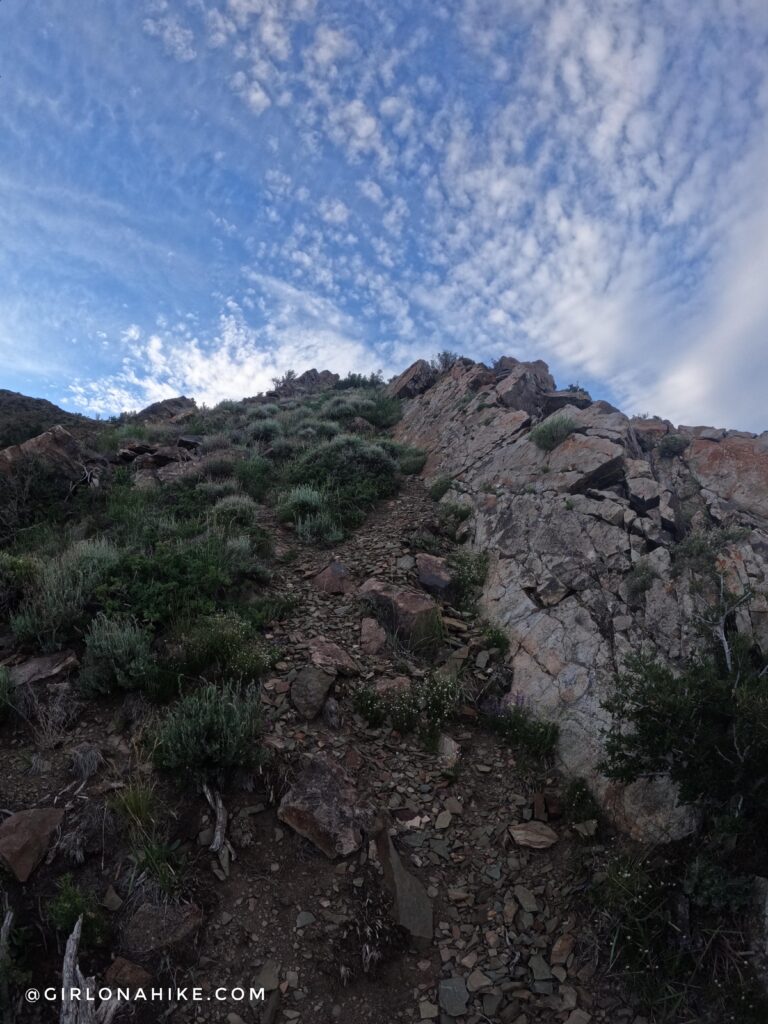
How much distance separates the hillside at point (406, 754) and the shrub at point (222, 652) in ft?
0.12

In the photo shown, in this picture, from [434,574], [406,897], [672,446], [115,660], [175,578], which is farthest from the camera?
[672,446]

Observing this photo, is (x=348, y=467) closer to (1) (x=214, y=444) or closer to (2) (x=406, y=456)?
(2) (x=406, y=456)

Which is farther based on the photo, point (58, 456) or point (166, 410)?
point (166, 410)

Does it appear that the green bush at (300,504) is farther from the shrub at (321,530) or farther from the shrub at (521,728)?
the shrub at (521,728)

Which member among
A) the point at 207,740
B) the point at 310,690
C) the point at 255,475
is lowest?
the point at 207,740

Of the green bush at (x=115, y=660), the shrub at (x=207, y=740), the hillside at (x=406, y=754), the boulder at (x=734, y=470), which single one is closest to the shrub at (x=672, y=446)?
the boulder at (x=734, y=470)

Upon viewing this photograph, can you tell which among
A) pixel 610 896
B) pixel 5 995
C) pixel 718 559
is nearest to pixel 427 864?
pixel 610 896

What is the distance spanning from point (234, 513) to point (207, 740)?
4.78 metres

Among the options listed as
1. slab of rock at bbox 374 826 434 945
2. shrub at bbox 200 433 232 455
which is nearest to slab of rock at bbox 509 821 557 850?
slab of rock at bbox 374 826 434 945

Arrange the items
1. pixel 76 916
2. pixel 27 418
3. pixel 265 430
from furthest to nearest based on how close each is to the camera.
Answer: pixel 27 418, pixel 265 430, pixel 76 916

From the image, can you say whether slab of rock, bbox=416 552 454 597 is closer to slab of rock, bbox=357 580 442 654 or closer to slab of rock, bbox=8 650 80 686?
slab of rock, bbox=357 580 442 654

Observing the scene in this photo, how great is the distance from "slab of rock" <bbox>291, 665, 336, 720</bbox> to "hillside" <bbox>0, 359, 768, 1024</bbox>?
0.03m

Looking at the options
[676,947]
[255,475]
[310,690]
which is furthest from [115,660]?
[255,475]

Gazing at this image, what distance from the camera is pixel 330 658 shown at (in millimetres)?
5469
